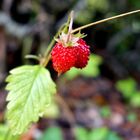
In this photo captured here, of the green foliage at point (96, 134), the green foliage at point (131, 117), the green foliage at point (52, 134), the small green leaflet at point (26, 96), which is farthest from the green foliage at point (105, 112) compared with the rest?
the small green leaflet at point (26, 96)

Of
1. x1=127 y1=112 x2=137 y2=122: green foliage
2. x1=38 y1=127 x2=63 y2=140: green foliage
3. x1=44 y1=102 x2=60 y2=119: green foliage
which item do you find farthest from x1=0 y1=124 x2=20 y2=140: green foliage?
x1=127 y1=112 x2=137 y2=122: green foliage

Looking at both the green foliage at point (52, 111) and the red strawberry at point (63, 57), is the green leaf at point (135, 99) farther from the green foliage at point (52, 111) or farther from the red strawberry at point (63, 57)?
the red strawberry at point (63, 57)

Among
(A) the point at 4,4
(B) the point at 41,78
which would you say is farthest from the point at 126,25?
(B) the point at 41,78

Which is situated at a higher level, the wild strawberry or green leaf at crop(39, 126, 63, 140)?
the wild strawberry

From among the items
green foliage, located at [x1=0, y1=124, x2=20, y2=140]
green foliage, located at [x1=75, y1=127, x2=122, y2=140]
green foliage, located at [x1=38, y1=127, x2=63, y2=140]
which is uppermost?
green foliage, located at [x1=0, y1=124, x2=20, y2=140]

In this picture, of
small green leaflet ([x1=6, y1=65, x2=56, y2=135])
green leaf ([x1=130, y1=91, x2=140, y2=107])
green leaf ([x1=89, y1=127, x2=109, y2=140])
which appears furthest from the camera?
green leaf ([x1=130, y1=91, x2=140, y2=107])

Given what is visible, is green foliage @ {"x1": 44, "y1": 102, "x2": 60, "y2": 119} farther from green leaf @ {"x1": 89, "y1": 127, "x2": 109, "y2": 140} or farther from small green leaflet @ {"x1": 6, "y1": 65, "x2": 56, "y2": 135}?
small green leaflet @ {"x1": 6, "y1": 65, "x2": 56, "y2": 135}

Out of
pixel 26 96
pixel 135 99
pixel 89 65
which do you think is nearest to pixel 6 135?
pixel 26 96

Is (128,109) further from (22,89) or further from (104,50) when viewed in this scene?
(22,89)
